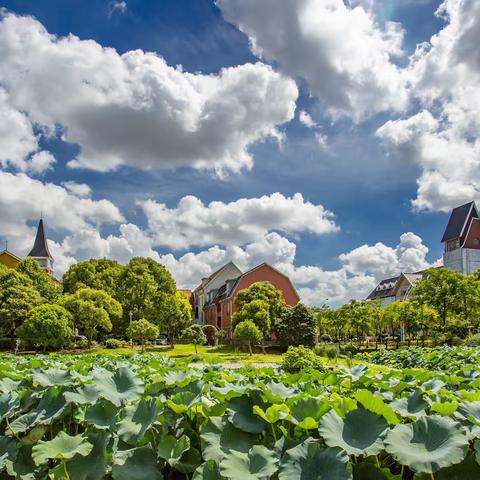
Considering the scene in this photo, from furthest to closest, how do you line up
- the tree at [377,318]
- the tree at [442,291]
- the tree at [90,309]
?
1. the tree at [377,318]
2. the tree at [90,309]
3. the tree at [442,291]

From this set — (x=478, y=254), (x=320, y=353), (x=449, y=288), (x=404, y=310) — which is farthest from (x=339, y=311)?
(x=478, y=254)

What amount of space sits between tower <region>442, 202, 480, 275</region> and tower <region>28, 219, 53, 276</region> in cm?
6544

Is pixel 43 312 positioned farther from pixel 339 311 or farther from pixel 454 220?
pixel 454 220

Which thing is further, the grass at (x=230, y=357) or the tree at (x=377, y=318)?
the tree at (x=377, y=318)

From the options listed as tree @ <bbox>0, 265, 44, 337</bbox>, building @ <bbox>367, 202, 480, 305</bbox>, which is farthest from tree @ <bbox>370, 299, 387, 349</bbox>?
tree @ <bbox>0, 265, 44, 337</bbox>

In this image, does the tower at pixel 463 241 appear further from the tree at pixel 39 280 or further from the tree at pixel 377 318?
the tree at pixel 39 280

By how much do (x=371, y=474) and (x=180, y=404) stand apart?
41.9 inches

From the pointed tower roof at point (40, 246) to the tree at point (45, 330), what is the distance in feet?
152

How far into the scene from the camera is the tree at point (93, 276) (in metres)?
49.9

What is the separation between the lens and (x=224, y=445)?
8.07 ft

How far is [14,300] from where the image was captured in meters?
39.3

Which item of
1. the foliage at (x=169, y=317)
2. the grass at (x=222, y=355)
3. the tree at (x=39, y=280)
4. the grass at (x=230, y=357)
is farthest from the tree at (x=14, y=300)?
the foliage at (x=169, y=317)

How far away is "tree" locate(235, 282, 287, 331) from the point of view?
140 ft

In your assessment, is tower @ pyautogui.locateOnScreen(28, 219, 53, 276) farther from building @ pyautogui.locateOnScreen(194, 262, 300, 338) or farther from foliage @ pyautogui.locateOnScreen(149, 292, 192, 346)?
foliage @ pyautogui.locateOnScreen(149, 292, 192, 346)
